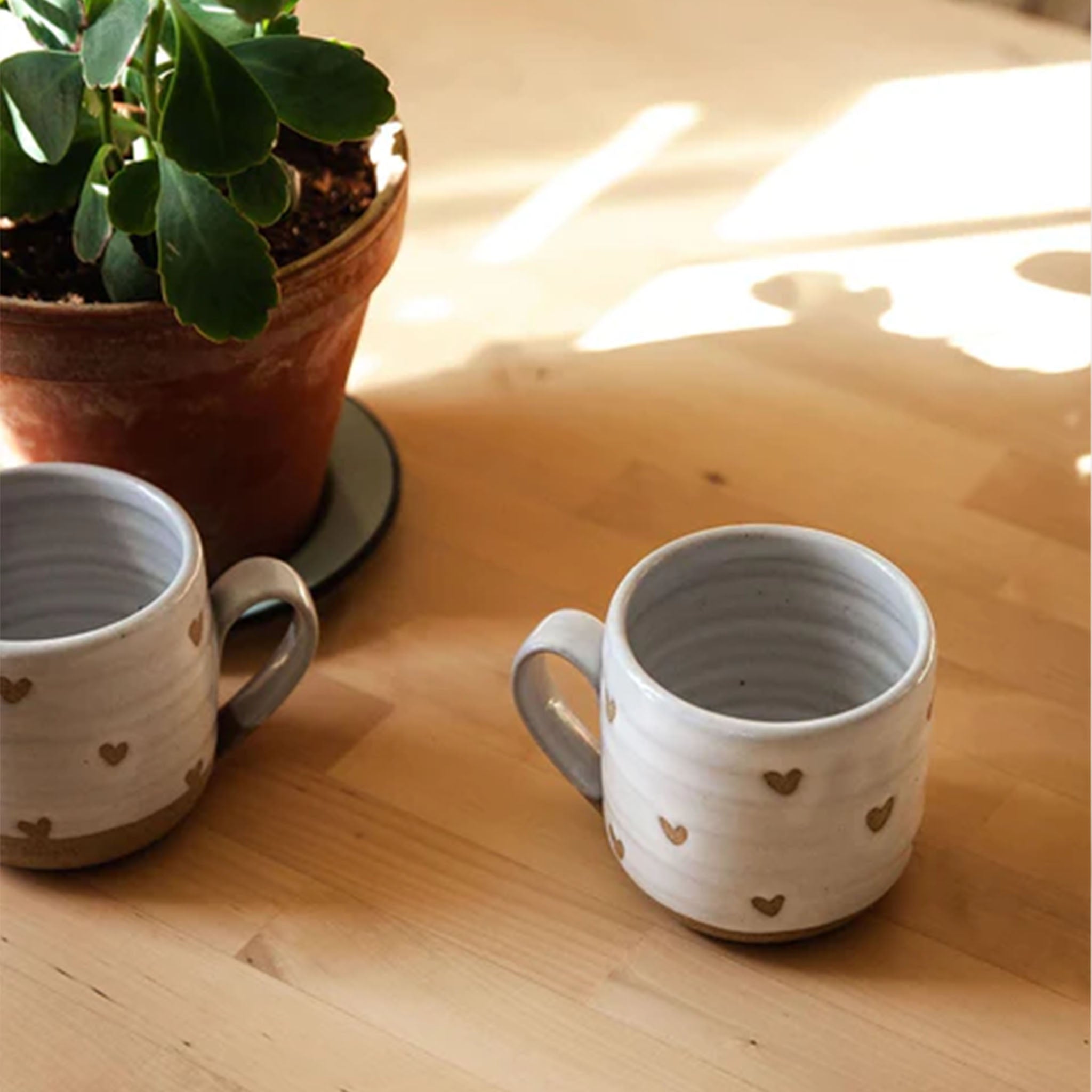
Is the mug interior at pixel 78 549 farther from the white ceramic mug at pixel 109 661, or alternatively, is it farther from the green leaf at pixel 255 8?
the green leaf at pixel 255 8

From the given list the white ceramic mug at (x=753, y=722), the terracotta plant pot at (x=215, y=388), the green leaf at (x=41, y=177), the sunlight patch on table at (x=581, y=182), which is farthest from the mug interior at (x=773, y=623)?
the sunlight patch on table at (x=581, y=182)

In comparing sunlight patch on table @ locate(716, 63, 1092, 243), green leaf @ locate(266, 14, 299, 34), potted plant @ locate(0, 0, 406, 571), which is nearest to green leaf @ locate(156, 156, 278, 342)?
potted plant @ locate(0, 0, 406, 571)

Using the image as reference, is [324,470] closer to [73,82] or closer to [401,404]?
[401,404]

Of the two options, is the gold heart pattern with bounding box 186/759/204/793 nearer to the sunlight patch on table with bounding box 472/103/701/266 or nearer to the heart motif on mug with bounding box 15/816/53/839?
the heart motif on mug with bounding box 15/816/53/839

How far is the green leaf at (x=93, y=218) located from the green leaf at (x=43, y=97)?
0.04 meters

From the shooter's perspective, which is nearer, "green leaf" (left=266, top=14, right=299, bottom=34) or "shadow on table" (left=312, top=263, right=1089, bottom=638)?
"green leaf" (left=266, top=14, right=299, bottom=34)

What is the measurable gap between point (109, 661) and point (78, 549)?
13 centimetres

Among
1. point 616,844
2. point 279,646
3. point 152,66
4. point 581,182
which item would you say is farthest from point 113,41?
point 581,182

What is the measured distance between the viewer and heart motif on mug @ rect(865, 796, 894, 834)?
78cm

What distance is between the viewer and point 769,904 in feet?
2.61

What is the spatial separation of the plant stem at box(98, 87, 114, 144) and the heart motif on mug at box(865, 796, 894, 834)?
1.44 feet

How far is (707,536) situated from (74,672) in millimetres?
271

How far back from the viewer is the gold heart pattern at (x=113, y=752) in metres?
0.82

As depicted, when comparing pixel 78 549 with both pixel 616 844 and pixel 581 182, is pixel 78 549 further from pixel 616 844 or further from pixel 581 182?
pixel 581 182
